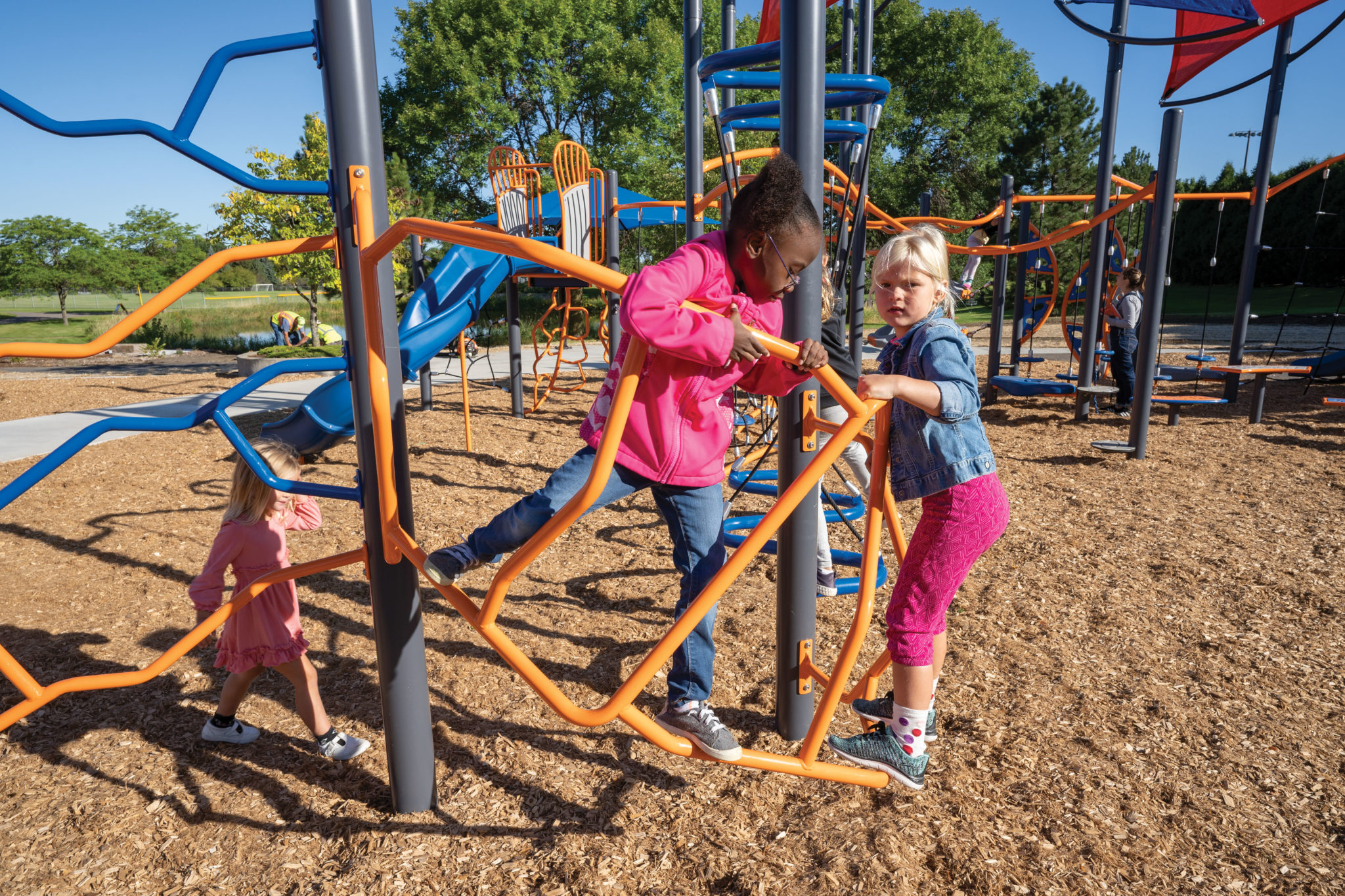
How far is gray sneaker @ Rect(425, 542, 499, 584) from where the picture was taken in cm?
200

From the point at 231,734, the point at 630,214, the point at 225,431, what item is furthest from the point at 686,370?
the point at 630,214

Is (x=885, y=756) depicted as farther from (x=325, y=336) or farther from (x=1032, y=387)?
(x=325, y=336)

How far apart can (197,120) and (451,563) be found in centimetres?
122

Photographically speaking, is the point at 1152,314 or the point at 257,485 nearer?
the point at 257,485

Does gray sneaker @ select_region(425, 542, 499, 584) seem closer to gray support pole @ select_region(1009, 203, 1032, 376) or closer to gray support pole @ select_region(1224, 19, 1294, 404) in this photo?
gray support pole @ select_region(1224, 19, 1294, 404)

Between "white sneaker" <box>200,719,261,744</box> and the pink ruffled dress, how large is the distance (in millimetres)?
266

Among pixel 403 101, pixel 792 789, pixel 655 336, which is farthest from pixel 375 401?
pixel 403 101

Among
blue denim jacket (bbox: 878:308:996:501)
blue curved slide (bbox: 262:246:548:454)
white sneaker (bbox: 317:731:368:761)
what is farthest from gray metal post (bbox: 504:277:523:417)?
blue denim jacket (bbox: 878:308:996:501)

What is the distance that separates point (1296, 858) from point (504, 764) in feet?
7.05

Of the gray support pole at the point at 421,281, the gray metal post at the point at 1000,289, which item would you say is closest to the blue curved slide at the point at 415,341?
the gray support pole at the point at 421,281

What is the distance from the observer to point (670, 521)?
2.13 m

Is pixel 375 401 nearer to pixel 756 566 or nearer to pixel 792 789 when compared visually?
pixel 792 789

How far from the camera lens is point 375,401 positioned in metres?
1.92

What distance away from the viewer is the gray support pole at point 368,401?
72.2 inches
